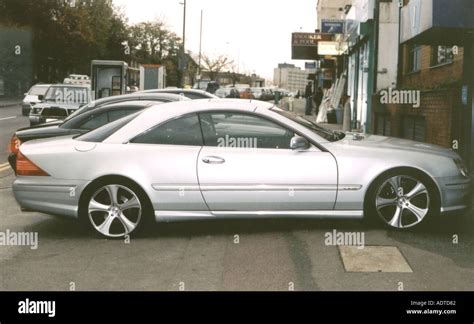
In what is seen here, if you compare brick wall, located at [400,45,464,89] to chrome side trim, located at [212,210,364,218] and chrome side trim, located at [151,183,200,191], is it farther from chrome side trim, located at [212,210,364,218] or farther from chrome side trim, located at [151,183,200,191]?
chrome side trim, located at [151,183,200,191]

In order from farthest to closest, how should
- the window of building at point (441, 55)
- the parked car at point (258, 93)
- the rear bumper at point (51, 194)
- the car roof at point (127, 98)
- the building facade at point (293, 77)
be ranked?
the building facade at point (293, 77), the parked car at point (258, 93), the window of building at point (441, 55), the car roof at point (127, 98), the rear bumper at point (51, 194)

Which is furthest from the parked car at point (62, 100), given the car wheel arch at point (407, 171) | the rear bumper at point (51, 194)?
the car wheel arch at point (407, 171)

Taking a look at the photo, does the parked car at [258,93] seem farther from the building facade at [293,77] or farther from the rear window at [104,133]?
the building facade at [293,77]

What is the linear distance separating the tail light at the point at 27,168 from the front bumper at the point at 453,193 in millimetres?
→ 4022

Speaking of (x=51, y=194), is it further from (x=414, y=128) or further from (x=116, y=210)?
(x=414, y=128)

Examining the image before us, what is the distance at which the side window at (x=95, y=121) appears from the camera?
9.48 metres

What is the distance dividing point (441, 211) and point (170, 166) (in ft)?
9.12

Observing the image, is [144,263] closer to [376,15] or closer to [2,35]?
[376,15]

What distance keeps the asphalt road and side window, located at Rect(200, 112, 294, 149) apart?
36.5 inches

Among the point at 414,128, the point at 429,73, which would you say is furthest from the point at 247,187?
the point at 429,73

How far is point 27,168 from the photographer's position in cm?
707

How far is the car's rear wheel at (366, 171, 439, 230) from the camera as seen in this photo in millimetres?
6957

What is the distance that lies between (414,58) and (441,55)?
152 inches

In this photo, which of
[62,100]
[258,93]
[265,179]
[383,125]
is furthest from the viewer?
[258,93]
